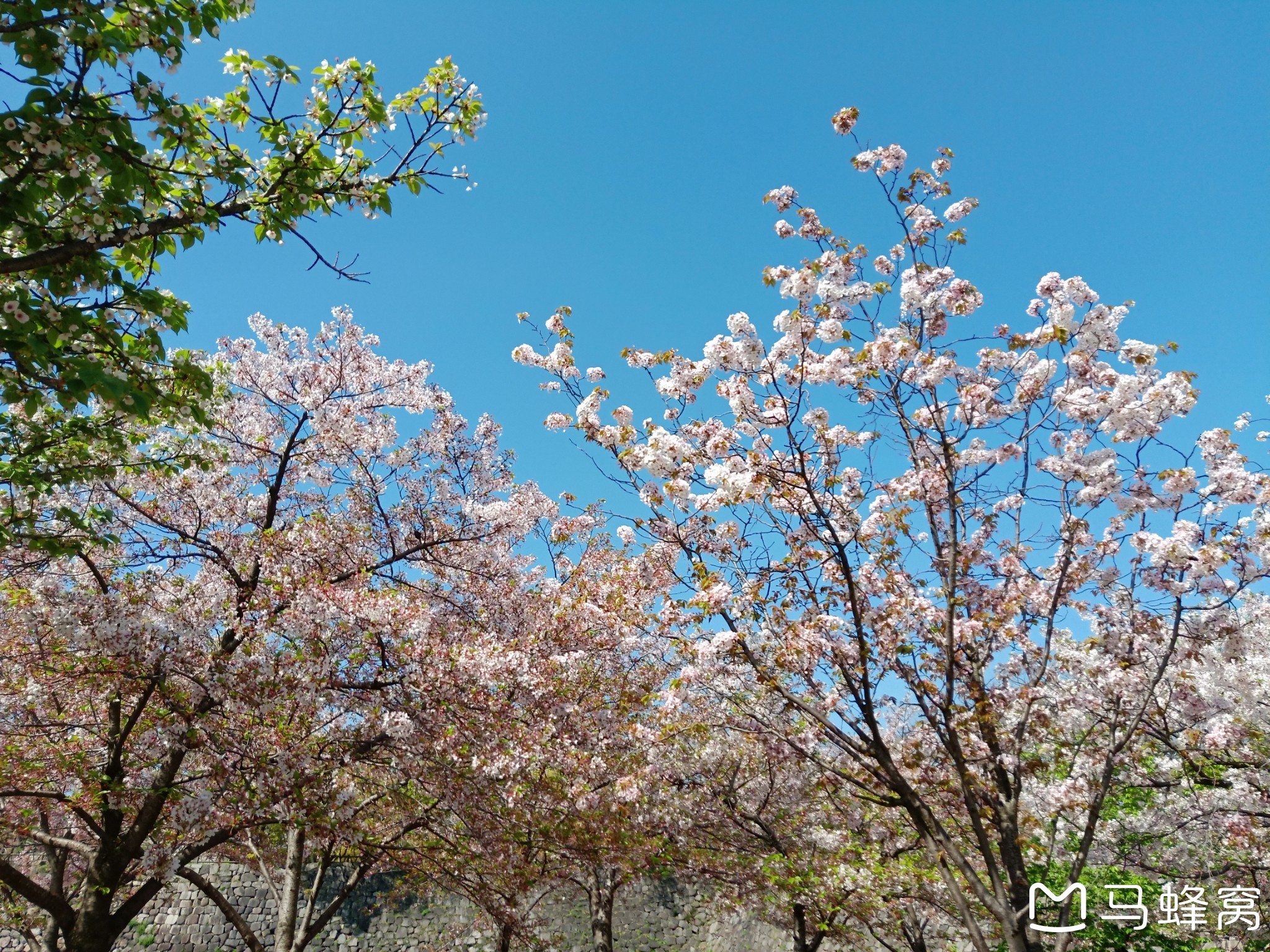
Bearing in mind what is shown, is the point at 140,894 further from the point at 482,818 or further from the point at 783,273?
the point at 783,273

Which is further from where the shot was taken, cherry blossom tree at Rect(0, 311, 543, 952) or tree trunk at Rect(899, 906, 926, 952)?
tree trunk at Rect(899, 906, 926, 952)

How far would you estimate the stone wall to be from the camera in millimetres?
16656

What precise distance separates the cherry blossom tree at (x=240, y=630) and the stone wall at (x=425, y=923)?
700 centimetres

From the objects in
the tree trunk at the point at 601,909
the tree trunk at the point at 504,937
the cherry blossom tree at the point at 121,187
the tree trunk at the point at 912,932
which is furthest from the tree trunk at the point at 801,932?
the cherry blossom tree at the point at 121,187

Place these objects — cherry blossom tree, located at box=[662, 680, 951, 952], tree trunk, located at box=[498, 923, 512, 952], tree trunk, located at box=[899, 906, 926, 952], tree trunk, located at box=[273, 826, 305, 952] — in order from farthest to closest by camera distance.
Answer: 1. tree trunk, located at box=[899, 906, 926, 952]
2. tree trunk, located at box=[498, 923, 512, 952]
3. cherry blossom tree, located at box=[662, 680, 951, 952]
4. tree trunk, located at box=[273, 826, 305, 952]

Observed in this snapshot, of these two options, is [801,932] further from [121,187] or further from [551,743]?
[121,187]

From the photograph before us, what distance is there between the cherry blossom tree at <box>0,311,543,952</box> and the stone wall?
7.00 meters

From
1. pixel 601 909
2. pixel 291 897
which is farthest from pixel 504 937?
pixel 291 897

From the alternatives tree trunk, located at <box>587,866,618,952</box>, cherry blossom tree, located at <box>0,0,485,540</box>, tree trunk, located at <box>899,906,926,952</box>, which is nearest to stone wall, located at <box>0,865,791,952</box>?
tree trunk, located at <box>587,866,618,952</box>

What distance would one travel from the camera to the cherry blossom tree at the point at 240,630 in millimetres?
6520

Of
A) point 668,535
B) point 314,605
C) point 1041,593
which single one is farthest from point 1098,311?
point 314,605

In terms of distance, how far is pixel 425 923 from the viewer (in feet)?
60.6

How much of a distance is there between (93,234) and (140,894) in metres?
7.17

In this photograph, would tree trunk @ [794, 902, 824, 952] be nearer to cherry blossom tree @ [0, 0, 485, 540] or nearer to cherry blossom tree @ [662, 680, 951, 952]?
cherry blossom tree @ [662, 680, 951, 952]
